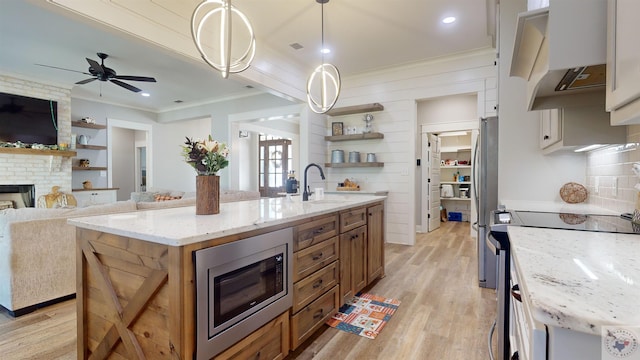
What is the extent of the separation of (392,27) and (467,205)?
17.5 feet

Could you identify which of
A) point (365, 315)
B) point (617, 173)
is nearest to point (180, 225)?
point (365, 315)

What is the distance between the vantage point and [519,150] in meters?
2.71

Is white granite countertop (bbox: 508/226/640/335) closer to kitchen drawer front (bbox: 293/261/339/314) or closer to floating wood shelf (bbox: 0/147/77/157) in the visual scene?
kitchen drawer front (bbox: 293/261/339/314)

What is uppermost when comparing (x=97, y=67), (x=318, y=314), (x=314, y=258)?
(x=97, y=67)

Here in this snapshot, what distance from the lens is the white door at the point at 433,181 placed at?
239 inches

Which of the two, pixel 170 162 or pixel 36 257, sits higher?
pixel 170 162

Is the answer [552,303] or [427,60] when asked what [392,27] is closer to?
[427,60]

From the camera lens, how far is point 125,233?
4.49 ft

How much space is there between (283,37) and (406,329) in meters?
3.73

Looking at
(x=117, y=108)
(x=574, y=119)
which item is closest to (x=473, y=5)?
(x=574, y=119)

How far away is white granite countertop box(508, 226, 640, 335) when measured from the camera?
1.67ft

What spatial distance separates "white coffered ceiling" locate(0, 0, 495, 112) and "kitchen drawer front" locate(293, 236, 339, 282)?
8.14ft

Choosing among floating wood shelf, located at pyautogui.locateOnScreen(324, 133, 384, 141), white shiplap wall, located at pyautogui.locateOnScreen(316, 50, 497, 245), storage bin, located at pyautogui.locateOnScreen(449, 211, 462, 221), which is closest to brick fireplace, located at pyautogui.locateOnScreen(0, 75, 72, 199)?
white shiplap wall, located at pyautogui.locateOnScreen(316, 50, 497, 245)

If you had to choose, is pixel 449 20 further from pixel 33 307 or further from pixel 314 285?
pixel 33 307
